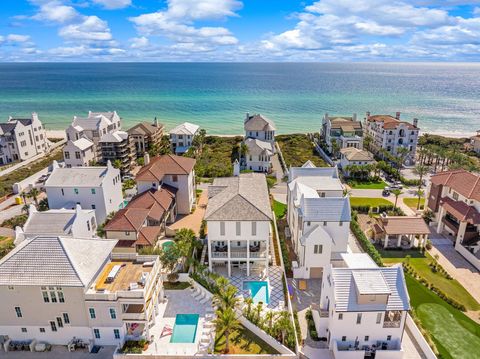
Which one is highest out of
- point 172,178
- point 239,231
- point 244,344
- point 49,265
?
point 172,178

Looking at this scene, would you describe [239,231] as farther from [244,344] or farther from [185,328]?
[244,344]

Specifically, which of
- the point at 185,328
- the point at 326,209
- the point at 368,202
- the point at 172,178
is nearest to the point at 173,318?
the point at 185,328

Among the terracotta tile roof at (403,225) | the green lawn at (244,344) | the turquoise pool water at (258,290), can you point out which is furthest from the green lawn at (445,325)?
the green lawn at (244,344)

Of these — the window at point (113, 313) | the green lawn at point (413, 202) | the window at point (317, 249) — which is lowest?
the green lawn at point (413, 202)

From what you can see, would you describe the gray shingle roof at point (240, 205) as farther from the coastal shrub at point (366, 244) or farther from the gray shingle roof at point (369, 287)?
the coastal shrub at point (366, 244)

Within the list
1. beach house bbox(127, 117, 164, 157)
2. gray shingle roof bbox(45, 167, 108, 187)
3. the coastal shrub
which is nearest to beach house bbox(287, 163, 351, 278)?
the coastal shrub

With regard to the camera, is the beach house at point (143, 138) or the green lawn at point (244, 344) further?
the beach house at point (143, 138)

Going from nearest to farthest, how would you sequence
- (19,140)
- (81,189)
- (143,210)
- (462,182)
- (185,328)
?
(185,328)
(143,210)
(81,189)
(462,182)
(19,140)

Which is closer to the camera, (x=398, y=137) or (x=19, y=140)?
(x=19, y=140)

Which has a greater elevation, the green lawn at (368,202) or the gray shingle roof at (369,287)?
the gray shingle roof at (369,287)
